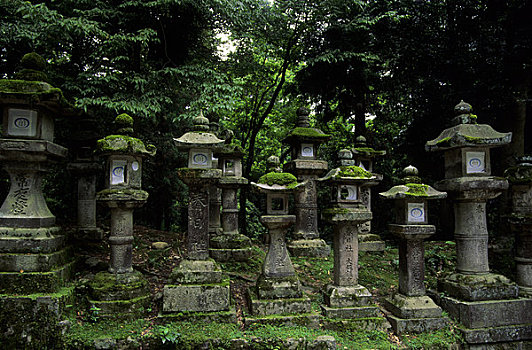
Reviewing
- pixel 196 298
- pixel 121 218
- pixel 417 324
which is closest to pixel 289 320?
pixel 196 298

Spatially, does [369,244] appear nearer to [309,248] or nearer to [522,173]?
[309,248]

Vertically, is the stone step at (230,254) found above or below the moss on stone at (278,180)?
below

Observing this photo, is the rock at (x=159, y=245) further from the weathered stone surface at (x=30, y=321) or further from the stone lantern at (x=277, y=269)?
the stone lantern at (x=277, y=269)

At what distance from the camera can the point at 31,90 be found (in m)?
4.96

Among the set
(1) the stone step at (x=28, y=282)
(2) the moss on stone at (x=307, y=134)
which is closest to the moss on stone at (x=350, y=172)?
(2) the moss on stone at (x=307, y=134)

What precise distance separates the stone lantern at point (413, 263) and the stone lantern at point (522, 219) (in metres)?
1.58

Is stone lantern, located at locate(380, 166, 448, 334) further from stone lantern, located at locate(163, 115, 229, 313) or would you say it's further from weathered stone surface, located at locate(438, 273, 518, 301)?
stone lantern, located at locate(163, 115, 229, 313)

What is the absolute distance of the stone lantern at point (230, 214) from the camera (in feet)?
24.1

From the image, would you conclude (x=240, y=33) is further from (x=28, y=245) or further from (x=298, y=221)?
(x=28, y=245)

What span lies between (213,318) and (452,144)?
502cm

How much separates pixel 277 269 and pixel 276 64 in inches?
380

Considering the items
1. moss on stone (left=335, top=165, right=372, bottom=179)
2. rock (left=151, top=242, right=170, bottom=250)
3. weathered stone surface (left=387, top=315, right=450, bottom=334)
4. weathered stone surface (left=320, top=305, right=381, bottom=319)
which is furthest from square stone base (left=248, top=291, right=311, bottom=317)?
rock (left=151, top=242, right=170, bottom=250)

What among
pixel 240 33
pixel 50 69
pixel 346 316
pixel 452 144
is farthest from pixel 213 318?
pixel 240 33

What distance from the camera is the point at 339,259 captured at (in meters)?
5.43
